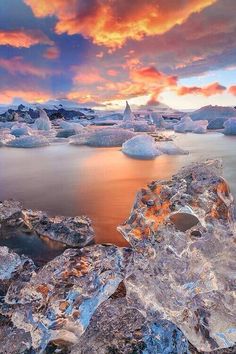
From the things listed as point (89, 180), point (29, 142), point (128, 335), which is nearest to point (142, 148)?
point (89, 180)

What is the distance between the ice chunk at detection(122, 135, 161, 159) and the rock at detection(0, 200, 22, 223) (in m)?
3.45

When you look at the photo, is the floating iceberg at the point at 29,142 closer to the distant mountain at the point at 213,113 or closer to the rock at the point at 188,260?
the rock at the point at 188,260

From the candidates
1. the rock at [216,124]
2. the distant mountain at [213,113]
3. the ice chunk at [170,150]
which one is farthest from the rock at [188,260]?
the distant mountain at [213,113]

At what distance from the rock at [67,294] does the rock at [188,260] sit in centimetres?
10

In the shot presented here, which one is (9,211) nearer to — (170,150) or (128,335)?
(128,335)

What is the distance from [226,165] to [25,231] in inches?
135

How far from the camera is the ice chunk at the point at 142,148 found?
5.88 m

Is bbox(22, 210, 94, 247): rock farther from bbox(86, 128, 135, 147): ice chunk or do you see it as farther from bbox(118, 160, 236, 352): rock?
bbox(86, 128, 135, 147): ice chunk

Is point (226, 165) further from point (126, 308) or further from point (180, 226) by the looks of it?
point (126, 308)

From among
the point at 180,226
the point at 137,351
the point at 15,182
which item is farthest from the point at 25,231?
the point at 15,182

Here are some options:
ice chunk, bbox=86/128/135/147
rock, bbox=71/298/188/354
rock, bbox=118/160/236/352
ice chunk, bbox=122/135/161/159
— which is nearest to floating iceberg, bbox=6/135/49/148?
ice chunk, bbox=86/128/135/147

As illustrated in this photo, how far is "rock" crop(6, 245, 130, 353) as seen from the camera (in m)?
1.31

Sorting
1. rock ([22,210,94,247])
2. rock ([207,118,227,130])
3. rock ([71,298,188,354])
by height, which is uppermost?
rock ([22,210,94,247])

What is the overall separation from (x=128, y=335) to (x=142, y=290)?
0.74ft
